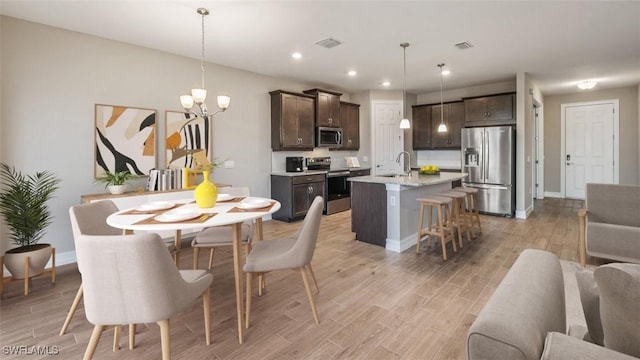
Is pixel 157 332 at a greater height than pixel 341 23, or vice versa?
pixel 341 23

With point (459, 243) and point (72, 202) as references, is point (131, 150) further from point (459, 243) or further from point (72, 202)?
point (459, 243)

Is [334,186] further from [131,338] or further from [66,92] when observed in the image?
[131,338]

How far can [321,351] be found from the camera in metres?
1.92

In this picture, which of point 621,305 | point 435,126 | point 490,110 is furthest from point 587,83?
point 621,305

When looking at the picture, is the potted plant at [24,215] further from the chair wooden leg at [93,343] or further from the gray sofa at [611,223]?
the gray sofa at [611,223]

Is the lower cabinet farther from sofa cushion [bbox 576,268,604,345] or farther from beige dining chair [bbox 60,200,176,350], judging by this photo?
sofa cushion [bbox 576,268,604,345]

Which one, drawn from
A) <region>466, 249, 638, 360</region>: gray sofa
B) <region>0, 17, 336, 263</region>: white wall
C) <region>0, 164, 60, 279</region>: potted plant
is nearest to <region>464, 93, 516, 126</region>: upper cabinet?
<region>0, 17, 336, 263</region>: white wall

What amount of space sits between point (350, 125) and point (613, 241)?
485 centimetres

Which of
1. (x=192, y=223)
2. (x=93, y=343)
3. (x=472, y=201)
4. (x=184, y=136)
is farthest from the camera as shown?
(x=472, y=201)

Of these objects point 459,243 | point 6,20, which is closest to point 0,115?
point 6,20

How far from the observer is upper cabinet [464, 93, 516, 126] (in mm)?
5766

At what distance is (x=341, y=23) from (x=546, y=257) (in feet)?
9.83

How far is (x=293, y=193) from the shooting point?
17.8ft

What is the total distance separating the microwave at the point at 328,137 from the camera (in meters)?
6.19
